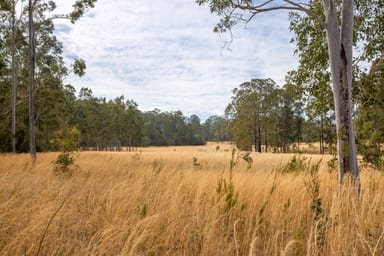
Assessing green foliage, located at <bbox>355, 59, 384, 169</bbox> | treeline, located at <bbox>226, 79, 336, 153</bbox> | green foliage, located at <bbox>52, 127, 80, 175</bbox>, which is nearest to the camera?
green foliage, located at <bbox>355, 59, 384, 169</bbox>

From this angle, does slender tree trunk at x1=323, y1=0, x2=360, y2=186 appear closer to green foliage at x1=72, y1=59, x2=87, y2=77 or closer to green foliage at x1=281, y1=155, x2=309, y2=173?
green foliage at x1=281, y1=155, x2=309, y2=173

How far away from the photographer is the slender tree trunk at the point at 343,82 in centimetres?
426

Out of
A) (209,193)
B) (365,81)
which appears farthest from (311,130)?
(209,193)

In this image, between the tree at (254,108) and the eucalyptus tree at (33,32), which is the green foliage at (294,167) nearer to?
the eucalyptus tree at (33,32)

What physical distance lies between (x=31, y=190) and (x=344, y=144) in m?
5.36

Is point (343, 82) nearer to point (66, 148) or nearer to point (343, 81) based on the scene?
point (343, 81)

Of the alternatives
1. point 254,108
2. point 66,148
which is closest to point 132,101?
point 254,108

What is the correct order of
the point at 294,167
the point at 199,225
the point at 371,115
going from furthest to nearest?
the point at 371,115 → the point at 294,167 → the point at 199,225

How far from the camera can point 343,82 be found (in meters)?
4.36

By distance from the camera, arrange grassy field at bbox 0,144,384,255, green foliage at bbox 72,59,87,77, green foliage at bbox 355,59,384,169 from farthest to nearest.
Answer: green foliage at bbox 72,59,87,77 → green foliage at bbox 355,59,384,169 → grassy field at bbox 0,144,384,255

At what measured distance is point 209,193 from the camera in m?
3.84

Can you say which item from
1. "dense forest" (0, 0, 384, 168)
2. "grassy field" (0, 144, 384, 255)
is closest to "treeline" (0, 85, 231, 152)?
"dense forest" (0, 0, 384, 168)

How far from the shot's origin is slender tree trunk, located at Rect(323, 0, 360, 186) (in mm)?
4262

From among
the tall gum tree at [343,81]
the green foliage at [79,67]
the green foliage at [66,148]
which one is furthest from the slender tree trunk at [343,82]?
the green foliage at [79,67]
